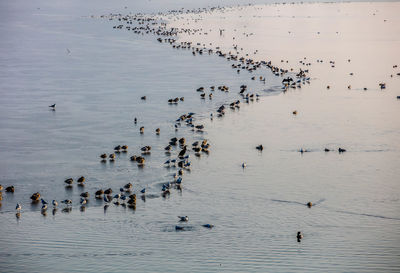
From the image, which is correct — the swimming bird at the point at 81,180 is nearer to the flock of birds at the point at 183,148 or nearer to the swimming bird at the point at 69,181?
the flock of birds at the point at 183,148

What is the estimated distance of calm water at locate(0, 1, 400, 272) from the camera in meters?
21.2

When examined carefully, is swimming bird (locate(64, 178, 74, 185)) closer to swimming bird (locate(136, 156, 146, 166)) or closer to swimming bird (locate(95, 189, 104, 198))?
swimming bird (locate(95, 189, 104, 198))

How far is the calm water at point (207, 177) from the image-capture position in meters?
21.2

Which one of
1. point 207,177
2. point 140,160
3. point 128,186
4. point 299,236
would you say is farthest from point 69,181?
point 299,236

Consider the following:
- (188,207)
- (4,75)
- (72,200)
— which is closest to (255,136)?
(188,207)

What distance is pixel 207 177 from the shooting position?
2920 cm

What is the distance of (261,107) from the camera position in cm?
4422

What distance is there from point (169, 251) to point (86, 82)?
3495cm

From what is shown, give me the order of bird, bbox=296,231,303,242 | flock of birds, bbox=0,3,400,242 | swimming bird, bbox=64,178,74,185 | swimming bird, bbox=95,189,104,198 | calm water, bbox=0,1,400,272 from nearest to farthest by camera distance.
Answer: calm water, bbox=0,1,400,272, bird, bbox=296,231,303,242, flock of birds, bbox=0,3,400,242, swimming bird, bbox=95,189,104,198, swimming bird, bbox=64,178,74,185

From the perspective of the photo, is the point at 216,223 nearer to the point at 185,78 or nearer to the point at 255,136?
the point at 255,136

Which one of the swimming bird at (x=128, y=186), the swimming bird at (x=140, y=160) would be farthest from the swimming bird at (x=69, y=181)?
the swimming bird at (x=140, y=160)

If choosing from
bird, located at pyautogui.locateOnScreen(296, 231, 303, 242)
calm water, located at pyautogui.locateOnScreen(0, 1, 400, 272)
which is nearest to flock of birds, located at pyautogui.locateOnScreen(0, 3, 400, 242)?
bird, located at pyautogui.locateOnScreen(296, 231, 303, 242)

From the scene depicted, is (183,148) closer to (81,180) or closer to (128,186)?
(128,186)

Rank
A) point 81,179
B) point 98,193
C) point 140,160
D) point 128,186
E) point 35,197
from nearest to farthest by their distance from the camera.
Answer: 1. point 35,197
2. point 98,193
3. point 128,186
4. point 81,179
5. point 140,160
